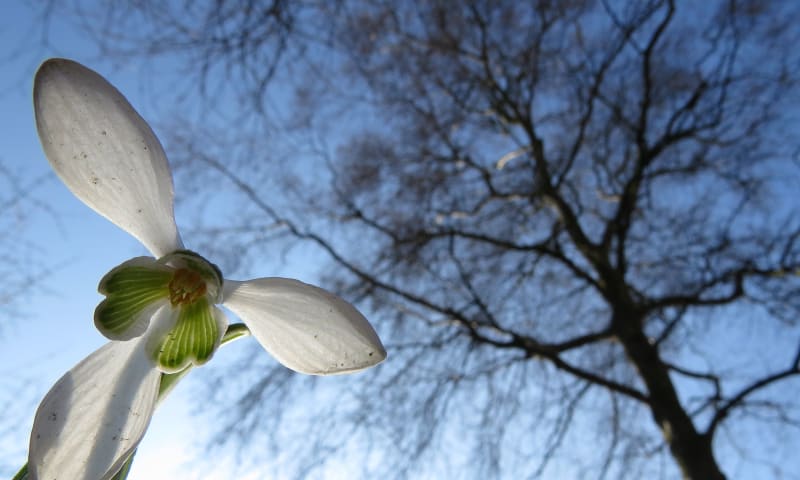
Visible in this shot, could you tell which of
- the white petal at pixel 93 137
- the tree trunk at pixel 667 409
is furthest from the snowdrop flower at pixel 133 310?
the tree trunk at pixel 667 409

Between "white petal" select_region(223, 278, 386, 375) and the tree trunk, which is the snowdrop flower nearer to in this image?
"white petal" select_region(223, 278, 386, 375)

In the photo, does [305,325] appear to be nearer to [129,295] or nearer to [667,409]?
[129,295]

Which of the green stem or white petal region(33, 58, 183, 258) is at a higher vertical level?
white petal region(33, 58, 183, 258)

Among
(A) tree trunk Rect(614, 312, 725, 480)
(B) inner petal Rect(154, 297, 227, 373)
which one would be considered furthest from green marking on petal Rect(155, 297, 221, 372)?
(A) tree trunk Rect(614, 312, 725, 480)

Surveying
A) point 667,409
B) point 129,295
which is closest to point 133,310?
point 129,295

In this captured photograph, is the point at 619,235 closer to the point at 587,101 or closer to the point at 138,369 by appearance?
the point at 587,101

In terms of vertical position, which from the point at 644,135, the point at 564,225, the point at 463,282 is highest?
the point at 644,135

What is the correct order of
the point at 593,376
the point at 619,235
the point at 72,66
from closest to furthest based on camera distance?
the point at 72,66 → the point at 593,376 → the point at 619,235

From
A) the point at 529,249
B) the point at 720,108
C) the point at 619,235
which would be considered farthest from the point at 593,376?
the point at 720,108
